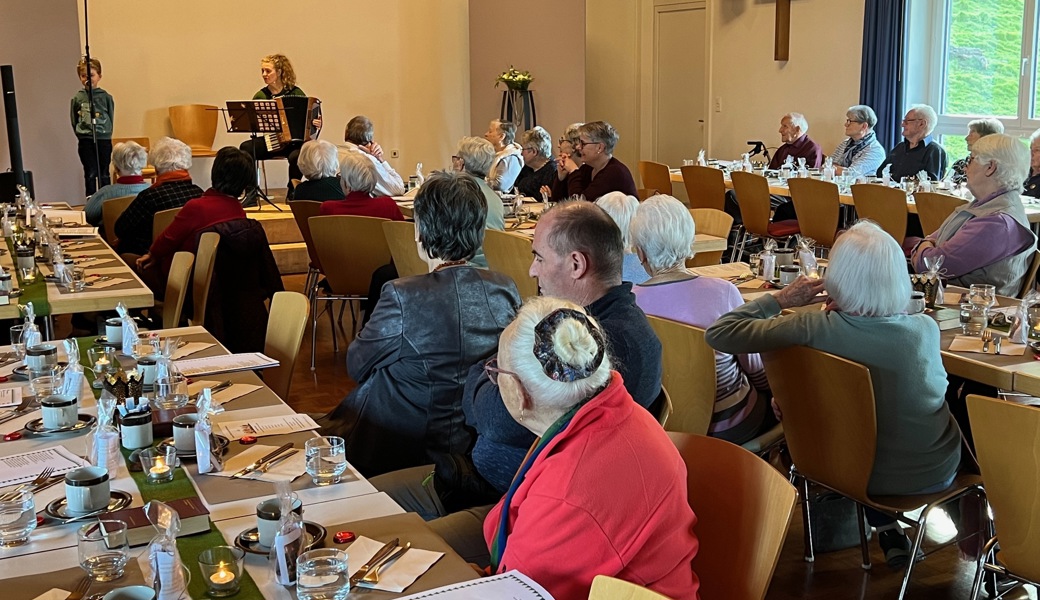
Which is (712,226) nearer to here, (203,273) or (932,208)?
(932,208)

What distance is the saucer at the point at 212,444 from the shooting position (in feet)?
8.09

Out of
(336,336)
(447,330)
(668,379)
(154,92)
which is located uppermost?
(154,92)

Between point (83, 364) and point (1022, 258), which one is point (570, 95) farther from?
point (83, 364)

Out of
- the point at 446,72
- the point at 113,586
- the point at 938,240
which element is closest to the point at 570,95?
the point at 446,72

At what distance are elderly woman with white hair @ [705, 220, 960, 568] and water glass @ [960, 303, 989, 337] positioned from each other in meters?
0.66

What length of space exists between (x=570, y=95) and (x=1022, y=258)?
8.89m

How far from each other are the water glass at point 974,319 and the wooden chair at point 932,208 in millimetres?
2829

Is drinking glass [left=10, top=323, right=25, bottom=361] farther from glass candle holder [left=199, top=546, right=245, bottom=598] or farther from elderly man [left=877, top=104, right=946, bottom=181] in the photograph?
elderly man [left=877, top=104, right=946, bottom=181]

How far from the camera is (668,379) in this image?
134 inches

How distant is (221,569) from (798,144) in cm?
893

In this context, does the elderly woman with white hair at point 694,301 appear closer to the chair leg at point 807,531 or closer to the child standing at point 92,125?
the chair leg at point 807,531

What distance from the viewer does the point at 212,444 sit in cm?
247

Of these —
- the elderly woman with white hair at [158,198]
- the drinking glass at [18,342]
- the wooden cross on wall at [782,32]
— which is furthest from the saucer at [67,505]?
the wooden cross on wall at [782,32]

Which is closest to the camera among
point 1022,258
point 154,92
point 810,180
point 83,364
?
point 83,364
